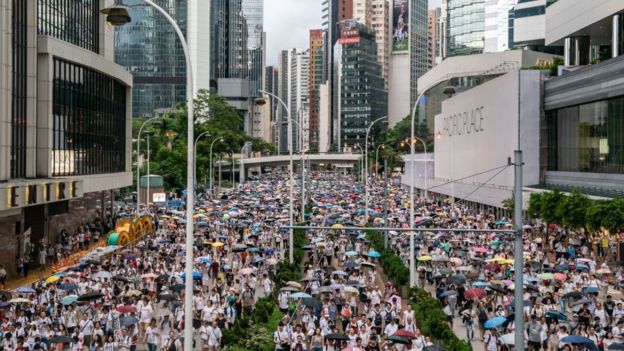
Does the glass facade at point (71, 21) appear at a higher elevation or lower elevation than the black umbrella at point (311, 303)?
higher

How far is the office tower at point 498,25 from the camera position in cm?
13625

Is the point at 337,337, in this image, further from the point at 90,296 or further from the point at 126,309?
the point at 90,296

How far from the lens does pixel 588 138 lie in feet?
181

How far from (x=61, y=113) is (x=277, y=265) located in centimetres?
1881

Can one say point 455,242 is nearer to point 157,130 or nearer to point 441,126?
point 441,126

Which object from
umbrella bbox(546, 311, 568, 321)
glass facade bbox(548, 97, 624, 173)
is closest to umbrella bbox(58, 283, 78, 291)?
umbrella bbox(546, 311, 568, 321)

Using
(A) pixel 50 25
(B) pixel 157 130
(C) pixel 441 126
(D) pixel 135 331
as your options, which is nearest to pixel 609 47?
(C) pixel 441 126

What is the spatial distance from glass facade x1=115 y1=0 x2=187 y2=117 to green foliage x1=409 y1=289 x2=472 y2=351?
165 meters

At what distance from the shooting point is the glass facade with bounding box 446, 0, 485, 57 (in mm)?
139337

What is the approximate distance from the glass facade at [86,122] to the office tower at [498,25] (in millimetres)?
92435

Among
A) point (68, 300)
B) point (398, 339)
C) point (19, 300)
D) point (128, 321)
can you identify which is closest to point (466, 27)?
point (19, 300)

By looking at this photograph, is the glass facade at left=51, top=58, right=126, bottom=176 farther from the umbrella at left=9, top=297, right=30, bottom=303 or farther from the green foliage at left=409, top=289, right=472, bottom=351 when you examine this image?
the green foliage at left=409, top=289, right=472, bottom=351

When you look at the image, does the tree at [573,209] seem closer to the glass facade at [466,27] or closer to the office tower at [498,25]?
the office tower at [498,25]

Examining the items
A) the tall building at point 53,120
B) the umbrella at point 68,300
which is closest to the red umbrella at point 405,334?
the umbrella at point 68,300
